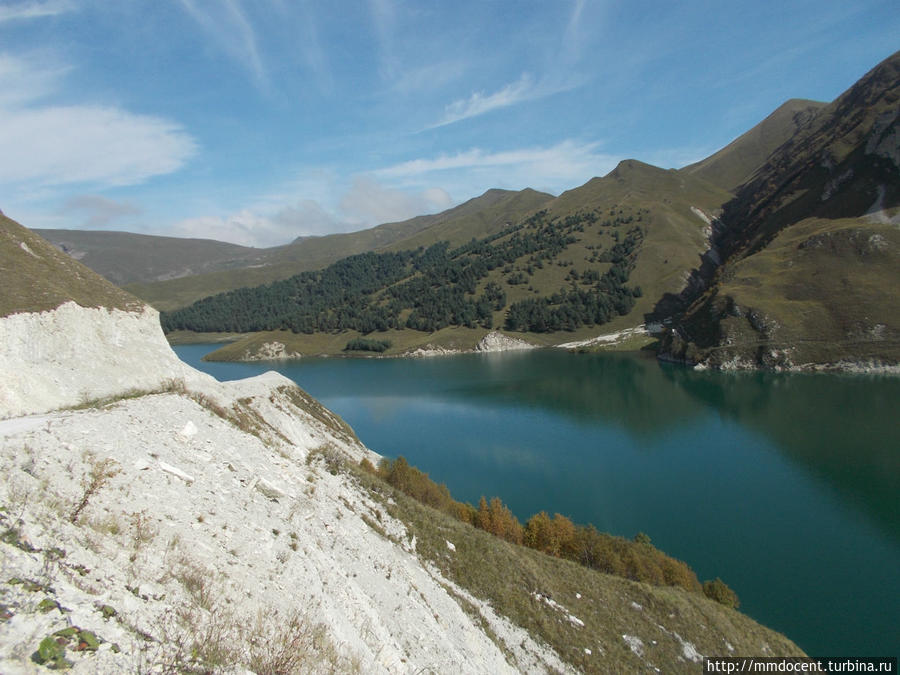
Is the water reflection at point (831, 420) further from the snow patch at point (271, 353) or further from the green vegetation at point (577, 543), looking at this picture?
the snow patch at point (271, 353)

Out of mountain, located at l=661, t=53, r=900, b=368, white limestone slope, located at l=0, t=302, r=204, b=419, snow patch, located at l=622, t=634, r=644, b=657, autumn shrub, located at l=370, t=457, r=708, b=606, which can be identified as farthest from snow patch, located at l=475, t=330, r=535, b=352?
snow patch, located at l=622, t=634, r=644, b=657

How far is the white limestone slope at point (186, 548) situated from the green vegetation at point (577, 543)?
31.4 feet

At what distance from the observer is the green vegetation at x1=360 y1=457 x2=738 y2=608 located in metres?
23.4

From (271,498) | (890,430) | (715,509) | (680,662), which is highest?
(271,498)

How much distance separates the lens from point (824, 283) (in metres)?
94.3

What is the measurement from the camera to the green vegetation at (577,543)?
2342 cm

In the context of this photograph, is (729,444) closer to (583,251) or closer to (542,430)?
(542,430)

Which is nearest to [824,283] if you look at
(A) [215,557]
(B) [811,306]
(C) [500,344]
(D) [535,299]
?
(B) [811,306]

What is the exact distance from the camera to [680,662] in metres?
16.0

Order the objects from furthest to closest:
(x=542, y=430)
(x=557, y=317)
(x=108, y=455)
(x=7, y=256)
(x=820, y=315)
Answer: (x=557, y=317), (x=820, y=315), (x=542, y=430), (x=7, y=256), (x=108, y=455)

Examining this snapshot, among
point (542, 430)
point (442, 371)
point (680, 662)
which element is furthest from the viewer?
point (442, 371)

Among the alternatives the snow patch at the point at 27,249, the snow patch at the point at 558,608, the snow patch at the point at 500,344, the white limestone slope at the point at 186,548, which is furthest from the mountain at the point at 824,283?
the snow patch at the point at 27,249

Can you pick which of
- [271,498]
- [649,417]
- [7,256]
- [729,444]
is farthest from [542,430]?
[7,256]

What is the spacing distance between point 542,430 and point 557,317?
345ft
